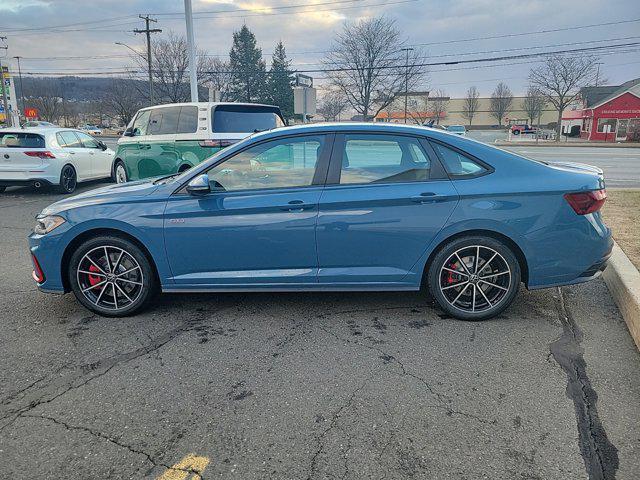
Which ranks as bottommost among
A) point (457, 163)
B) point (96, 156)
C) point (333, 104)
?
point (96, 156)

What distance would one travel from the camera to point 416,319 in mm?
4086

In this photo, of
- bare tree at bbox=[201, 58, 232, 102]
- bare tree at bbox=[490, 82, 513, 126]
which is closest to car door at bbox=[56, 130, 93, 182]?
bare tree at bbox=[201, 58, 232, 102]

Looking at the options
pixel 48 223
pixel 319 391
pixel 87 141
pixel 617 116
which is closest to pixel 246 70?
pixel 617 116

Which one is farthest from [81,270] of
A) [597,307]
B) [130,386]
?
[597,307]

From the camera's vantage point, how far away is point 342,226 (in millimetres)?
3904

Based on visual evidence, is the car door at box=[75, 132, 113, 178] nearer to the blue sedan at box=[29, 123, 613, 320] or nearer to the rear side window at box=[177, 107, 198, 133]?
the rear side window at box=[177, 107, 198, 133]

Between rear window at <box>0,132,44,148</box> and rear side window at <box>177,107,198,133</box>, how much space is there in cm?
397

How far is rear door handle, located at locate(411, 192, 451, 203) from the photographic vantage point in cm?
389

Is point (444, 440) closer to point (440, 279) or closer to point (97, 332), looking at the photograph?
point (440, 279)

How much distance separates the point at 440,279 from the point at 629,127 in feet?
176

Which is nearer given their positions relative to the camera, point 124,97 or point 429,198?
point 429,198

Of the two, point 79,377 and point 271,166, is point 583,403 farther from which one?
point 79,377

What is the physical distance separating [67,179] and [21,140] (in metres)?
1.28

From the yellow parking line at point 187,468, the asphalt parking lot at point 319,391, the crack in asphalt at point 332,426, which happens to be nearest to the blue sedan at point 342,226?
the asphalt parking lot at point 319,391
